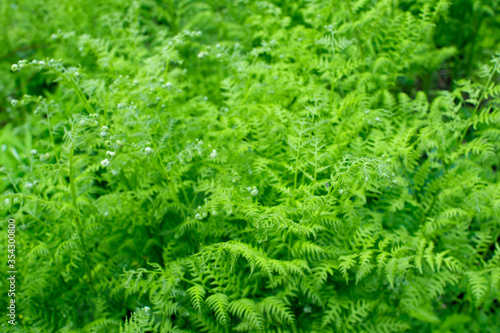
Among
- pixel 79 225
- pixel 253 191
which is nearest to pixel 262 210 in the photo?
pixel 253 191

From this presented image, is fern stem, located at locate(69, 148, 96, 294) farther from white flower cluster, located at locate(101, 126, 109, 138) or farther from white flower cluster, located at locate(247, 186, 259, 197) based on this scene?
white flower cluster, located at locate(247, 186, 259, 197)

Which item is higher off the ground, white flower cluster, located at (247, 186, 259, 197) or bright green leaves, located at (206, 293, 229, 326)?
white flower cluster, located at (247, 186, 259, 197)

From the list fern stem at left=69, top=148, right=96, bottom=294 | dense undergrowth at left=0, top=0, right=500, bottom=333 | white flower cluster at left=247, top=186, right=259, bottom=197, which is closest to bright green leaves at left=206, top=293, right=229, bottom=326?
dense undergrowth at left=0, top=0, right=500, bottom=333

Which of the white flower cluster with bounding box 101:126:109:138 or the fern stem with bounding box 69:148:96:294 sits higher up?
the white flower cluster with bounding box 101:126:109:138

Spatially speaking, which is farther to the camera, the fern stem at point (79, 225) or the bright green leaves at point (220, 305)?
the fern stem at point (79, 225)

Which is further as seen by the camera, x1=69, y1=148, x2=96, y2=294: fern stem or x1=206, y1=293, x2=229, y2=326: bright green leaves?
x1=69, y1=148, x2=96, y2=294: fern stem

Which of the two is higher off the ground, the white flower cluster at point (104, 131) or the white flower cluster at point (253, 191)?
the white flower cluster at point (104, 131)

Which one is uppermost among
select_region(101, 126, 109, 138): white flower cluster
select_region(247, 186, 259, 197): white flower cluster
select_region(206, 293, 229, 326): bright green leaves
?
select_region(101, 126, 109, 138): white flower cluster

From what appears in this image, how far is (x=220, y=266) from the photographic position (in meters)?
2.19

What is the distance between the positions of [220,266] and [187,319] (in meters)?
0.43

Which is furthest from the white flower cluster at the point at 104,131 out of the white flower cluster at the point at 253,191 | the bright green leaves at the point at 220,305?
the bright green leaves at the point at 220,305

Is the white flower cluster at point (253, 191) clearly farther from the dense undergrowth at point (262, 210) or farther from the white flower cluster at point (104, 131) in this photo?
the white flower cluster at point (104, 131)

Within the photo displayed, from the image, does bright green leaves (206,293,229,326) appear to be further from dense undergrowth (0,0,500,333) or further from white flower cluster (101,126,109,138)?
white flower cluster (101,126,109,138)

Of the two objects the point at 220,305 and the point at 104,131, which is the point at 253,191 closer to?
the point at 220,305
